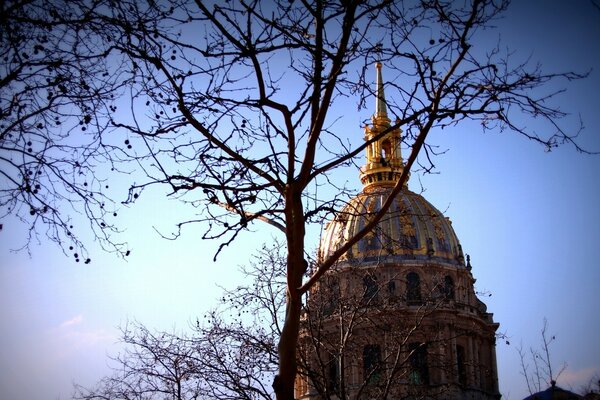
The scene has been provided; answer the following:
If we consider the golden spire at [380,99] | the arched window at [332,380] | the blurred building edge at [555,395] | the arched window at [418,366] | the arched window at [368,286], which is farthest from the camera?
the arched window at [418,366]

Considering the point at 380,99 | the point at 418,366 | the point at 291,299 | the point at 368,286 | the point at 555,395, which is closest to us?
the point at 291,299

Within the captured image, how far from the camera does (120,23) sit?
690 centimetres

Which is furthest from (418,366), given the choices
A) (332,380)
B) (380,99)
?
(380,99)

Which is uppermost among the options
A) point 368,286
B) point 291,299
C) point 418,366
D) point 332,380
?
point 368,286

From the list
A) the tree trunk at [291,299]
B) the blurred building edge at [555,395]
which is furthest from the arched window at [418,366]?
the tree trunk at [291,299]

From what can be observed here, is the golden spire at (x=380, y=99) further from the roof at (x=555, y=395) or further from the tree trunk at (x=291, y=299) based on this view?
the roof at (x=555, y=395)

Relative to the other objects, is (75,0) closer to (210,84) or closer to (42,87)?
(42,87)

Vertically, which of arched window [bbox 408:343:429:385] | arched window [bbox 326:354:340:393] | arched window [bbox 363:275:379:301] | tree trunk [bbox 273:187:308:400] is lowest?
tree trunk [bbox 273:187:308:400]

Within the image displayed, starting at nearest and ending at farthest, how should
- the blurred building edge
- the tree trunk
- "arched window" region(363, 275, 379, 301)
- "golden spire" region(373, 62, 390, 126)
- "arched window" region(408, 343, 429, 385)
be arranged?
1. the tree trunk
2. "golden spire" region(373, 62, 390, 126)
3. the blurred building edge
4. "arched window" region(363, 275, 379, 301)
5. "arched window" region(408, 343, 429, 385)

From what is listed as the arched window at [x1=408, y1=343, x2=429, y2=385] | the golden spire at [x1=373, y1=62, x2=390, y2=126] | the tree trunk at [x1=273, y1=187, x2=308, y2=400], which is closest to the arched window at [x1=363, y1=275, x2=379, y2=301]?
the arched window at [x1=408, y1=343, x2=429, y2=385]

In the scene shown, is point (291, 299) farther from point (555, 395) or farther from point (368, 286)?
point (555, 395)

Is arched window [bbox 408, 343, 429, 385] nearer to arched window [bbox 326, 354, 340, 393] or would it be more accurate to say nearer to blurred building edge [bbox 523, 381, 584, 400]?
arched window [bbox 326, 354, 340, 393]

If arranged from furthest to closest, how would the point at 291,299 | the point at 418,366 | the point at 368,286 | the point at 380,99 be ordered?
the point at 368,286 < the point at 418,366 < the point at 380,99 < the point at 291,299

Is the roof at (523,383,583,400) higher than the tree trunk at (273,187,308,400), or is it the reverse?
the roof at (523,383,583,400)
